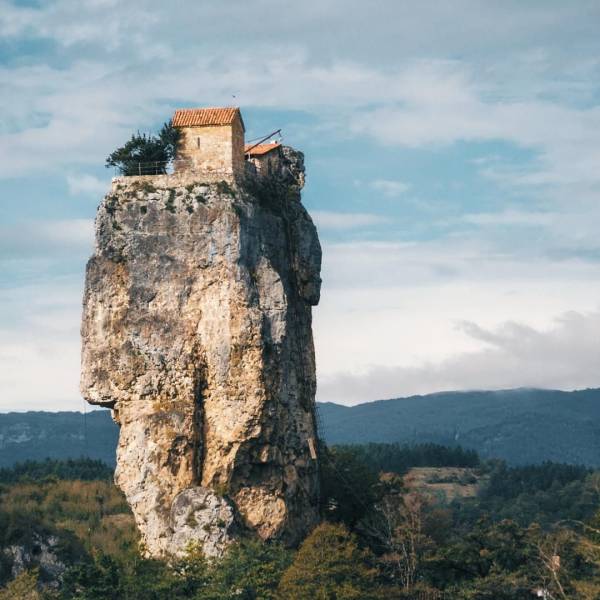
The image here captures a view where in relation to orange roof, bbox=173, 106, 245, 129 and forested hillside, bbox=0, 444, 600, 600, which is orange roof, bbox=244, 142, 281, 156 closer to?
orange roof, bbox=173, 106, 245, 129

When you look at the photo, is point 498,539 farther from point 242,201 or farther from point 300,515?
point 242,201

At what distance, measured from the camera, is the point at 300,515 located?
49.7 meters

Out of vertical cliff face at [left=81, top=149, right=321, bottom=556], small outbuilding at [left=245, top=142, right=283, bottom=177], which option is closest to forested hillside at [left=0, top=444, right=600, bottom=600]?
vertical cliff face at [left=81, top=149, right=321, bottom=556]

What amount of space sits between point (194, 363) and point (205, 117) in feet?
32.8

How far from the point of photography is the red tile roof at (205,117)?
164ft

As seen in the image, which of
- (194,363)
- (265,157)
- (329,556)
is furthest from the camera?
(265,157)

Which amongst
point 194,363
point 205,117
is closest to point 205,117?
point 205,117

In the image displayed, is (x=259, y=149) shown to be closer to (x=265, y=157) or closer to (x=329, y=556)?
(x=265, y=157)

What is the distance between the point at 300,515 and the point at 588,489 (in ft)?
236

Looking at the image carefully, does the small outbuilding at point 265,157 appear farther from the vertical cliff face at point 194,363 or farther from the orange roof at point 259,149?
the vertical cliff face at point 194,363

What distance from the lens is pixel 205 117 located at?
50.4 meters

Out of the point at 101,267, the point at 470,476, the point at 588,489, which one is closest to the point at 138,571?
the point at 101,267

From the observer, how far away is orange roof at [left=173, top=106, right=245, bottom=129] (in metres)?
50.1

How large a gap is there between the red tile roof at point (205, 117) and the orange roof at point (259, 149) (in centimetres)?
421
